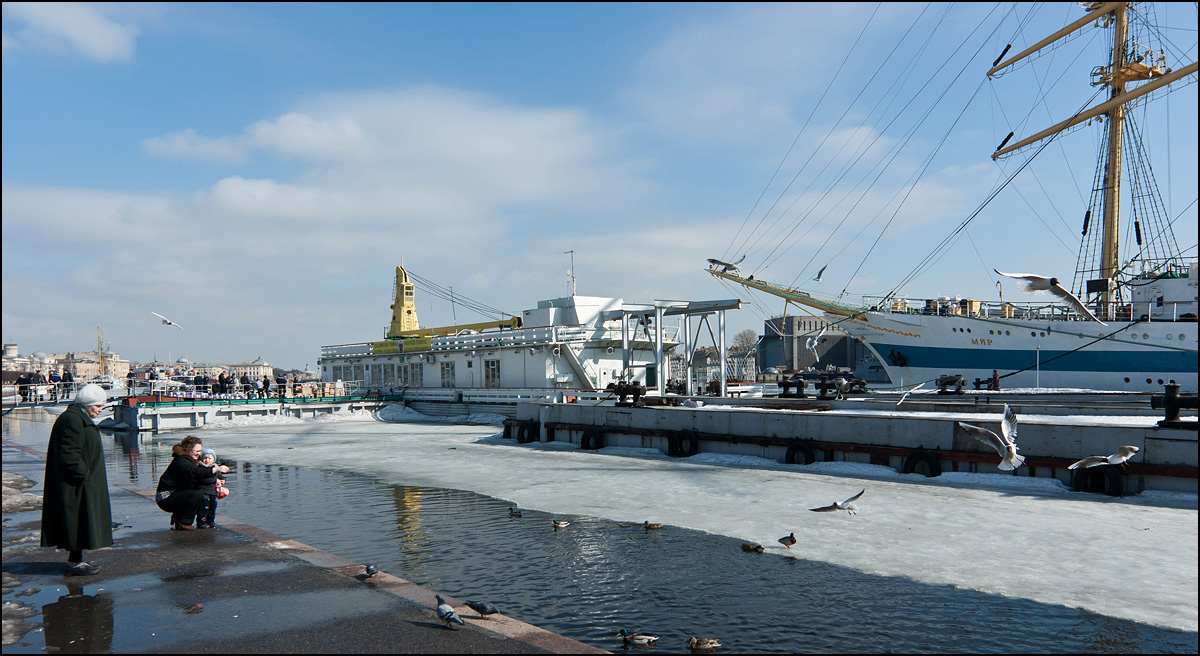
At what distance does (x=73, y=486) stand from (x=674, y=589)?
6.22 m

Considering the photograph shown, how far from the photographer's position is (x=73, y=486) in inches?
279

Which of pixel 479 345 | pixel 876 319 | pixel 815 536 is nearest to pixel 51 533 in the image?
pixel 815 536

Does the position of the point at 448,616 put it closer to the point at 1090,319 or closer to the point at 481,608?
the point at 481,608

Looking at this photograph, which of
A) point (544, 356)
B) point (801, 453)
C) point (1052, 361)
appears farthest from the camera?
point (1052, 361)

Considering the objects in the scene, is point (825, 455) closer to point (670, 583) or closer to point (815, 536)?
point (815, 536)

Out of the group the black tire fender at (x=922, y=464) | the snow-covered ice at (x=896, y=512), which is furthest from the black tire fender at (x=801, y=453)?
the black tire fender at (x=922, y=464)

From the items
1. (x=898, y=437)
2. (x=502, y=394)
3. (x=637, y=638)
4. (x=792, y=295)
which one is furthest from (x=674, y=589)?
(x=792, y=295)

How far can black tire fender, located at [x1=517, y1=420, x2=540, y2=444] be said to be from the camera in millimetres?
25375

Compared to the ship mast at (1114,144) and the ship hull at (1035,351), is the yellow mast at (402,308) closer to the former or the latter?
the ship hull at (1035,351)

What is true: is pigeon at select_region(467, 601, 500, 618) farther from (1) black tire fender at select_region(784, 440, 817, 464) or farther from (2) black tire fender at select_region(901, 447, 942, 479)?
(1) black tire fender at select_region(784, 440, 817, 464)

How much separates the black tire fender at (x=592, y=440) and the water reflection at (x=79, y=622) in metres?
16.7

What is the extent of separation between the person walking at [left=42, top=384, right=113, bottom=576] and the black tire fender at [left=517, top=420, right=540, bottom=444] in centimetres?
1832

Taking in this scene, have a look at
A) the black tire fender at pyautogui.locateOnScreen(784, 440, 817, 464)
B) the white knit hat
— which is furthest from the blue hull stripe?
the white knit hat

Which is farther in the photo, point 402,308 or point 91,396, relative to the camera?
point 402,308
